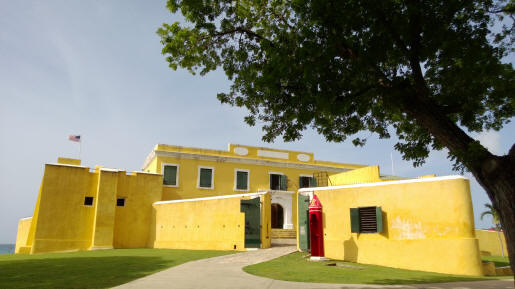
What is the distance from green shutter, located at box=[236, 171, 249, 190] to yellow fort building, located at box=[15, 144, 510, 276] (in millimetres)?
75

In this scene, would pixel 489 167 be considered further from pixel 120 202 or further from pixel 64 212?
pixel 64 212

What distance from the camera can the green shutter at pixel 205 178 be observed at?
2497 cm

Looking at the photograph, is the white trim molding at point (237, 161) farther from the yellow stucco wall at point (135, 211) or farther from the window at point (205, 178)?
the yellow stucco wall at point (135, 211)

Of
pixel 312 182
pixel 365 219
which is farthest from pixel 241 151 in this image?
pixel 365 219

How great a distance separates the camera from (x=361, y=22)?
677 cm

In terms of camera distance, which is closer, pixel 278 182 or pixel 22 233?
pixel 22 233

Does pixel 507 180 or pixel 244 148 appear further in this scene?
pixel 244 148

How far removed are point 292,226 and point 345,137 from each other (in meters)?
16.7

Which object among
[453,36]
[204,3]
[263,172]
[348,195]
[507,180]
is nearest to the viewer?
[507,180]

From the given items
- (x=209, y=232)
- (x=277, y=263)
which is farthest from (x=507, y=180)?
(x=209, y=232)

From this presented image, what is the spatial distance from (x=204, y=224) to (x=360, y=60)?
1354 centimetres

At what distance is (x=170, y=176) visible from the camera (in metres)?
24.0

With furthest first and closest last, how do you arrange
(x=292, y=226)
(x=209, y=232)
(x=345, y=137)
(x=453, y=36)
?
1. (x=292, y=226)
2. (x=209, y=232)
3. (x=345, y=137)
4. (x=453, y=36)

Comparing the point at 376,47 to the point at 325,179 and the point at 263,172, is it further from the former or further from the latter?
the point at 325,179
